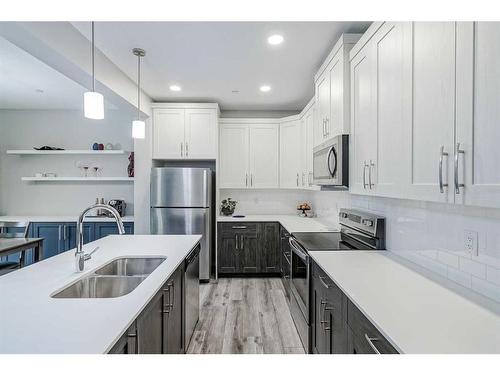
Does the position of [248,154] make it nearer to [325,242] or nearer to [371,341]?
[325,242]

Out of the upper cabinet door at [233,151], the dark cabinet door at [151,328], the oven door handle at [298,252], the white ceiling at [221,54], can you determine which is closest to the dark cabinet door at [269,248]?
the upper cabinet door at [233,151]

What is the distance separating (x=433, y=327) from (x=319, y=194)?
3.48 meters

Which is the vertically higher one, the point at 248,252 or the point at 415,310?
the point at 415,310

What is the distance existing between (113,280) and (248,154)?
125 inches

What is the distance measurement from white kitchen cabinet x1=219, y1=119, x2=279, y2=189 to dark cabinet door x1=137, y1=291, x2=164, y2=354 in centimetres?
318

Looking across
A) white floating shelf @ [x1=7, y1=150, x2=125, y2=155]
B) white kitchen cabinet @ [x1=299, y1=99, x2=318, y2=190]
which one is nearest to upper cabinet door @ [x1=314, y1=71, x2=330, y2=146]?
white kitchen cabinet @ [x1=299, y1=99, x2=318, y2=190]

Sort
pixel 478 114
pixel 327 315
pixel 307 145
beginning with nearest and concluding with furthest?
pixel 478 114, pixel 327 315, pixel 307 145

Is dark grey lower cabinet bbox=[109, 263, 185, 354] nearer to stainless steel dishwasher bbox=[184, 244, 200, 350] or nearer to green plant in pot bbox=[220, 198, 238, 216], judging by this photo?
stainless steel dishwasher bbox=[184, 244, 200, 350]

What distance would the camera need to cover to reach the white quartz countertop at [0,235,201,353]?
0.94 metres

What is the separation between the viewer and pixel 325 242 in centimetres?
264

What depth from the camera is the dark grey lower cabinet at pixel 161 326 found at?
1.21m

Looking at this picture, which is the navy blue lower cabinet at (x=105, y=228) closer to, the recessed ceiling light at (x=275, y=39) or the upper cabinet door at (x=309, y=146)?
the upper cabinet door at (x=309, y=146)

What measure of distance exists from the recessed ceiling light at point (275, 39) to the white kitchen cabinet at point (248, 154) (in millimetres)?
2116

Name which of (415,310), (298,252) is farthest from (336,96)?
(415,310)
